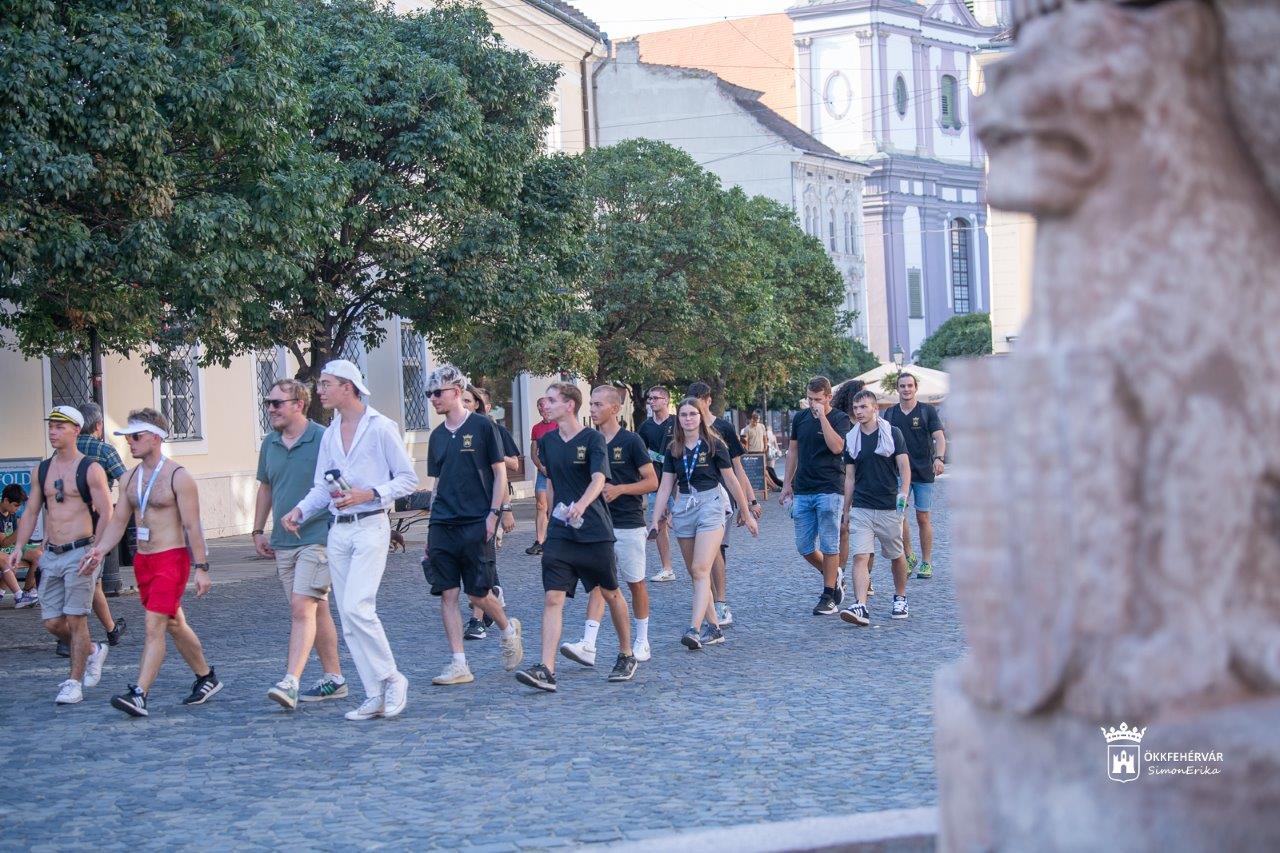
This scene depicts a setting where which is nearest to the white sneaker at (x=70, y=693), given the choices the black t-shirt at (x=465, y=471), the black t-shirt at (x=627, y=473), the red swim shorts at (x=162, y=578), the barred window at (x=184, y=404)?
the red swim shorts at (x=162, y=578)

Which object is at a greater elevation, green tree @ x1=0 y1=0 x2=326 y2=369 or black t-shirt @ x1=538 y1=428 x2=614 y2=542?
green tree @ x1=0 y1=0 x2=326 y2=369

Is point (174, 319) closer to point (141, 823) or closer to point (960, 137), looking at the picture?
point (141, 823)

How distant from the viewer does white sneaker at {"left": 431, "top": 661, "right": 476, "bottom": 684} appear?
388 inches

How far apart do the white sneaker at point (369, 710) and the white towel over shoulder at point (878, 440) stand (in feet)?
16.8

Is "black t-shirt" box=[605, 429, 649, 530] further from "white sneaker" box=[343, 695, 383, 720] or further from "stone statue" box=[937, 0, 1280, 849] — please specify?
"stone statue" box=[937, 0, 1280, 849]

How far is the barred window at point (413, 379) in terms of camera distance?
33062 mm

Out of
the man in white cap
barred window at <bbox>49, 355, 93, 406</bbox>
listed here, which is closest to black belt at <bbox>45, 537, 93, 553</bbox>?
the man in white cap

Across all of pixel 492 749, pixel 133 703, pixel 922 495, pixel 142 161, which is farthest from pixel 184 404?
pixel 492 749

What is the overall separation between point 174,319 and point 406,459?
26.8 ft

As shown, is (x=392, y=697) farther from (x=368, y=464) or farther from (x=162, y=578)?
(x=162, y=578)

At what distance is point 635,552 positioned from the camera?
10586 millimetres

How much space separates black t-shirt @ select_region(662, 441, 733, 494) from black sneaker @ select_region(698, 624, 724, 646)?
0.99m

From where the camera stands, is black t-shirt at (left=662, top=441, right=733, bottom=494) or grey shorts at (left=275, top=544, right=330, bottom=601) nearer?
grey shorts at (left=275, top=544, right=330, bottom=601)

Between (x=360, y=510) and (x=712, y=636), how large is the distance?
11.6 feet
